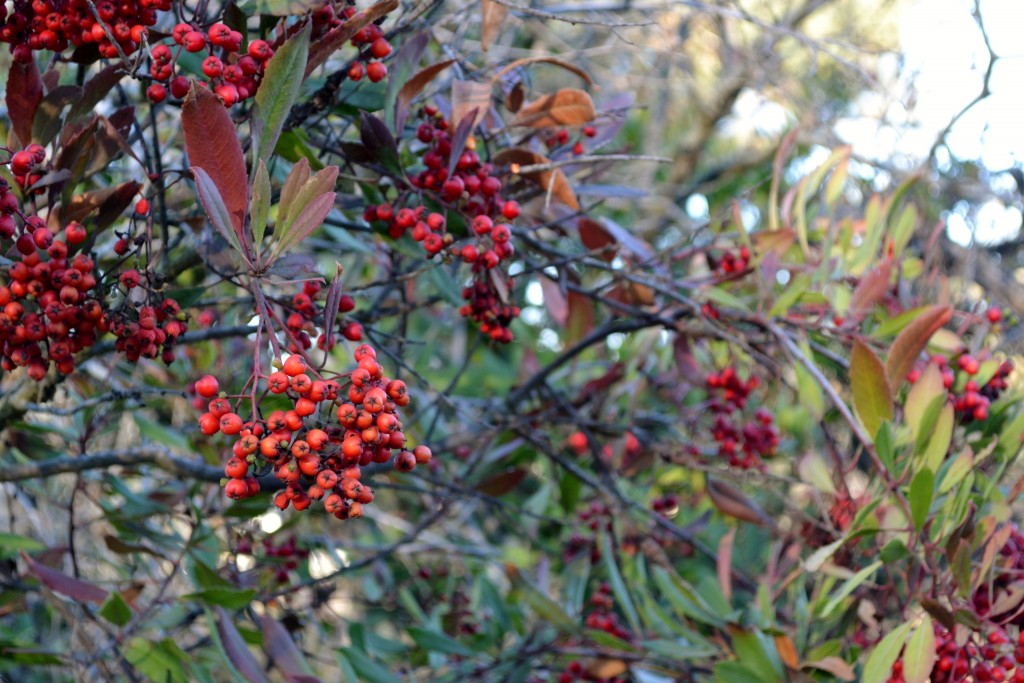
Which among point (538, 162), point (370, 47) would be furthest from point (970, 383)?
point (370, 47)

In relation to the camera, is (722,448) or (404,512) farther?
(404,512)

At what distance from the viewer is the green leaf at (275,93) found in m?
1.39

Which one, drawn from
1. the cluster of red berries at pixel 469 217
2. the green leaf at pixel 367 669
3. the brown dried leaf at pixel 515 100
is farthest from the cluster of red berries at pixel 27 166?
the green leaf at pixel 367 669

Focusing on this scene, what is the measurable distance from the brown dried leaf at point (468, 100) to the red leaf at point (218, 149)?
499 mm

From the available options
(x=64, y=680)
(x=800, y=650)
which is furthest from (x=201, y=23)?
(x=64, y=680)

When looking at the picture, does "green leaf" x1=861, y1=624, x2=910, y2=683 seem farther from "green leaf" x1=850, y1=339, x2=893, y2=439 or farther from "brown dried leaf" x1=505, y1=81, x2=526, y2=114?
"brown dried leaf" x1=505, y1=81, x2=526, y2=114

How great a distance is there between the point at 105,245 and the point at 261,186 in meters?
1.47

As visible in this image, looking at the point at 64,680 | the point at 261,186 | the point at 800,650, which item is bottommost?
the point at 64,680

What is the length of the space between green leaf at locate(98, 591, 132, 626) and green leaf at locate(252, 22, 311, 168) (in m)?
0.99

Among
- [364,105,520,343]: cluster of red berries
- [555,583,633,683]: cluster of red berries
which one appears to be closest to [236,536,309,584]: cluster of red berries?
[555,583,633,683]: cluster of red berries

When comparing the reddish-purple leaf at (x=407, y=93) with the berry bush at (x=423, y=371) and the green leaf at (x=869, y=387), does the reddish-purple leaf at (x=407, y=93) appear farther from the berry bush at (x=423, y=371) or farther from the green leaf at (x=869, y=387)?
the green leaf at (x=869, y=387)

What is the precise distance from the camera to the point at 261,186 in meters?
1.28

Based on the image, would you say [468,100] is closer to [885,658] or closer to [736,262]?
[736,262]

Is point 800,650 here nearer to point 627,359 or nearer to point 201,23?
point 627,359
